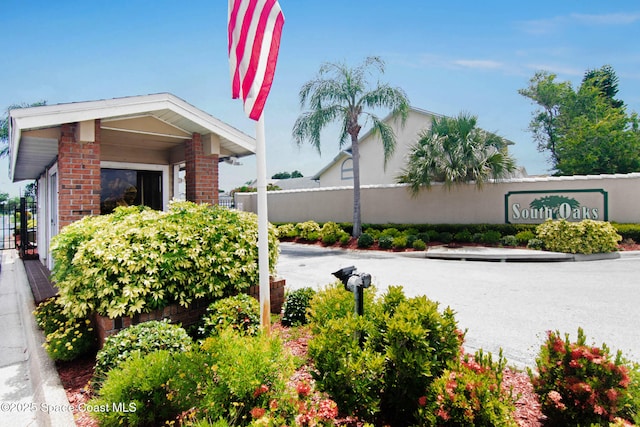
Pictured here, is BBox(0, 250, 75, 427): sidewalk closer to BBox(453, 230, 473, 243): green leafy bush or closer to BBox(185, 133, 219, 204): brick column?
BBox(185, 133, 219, 204): brick column

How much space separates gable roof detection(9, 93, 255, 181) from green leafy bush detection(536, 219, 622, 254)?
10.4 metres

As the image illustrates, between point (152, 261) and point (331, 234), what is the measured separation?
42.0 feet

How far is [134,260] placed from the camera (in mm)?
4059

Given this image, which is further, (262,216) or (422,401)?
(262,216)

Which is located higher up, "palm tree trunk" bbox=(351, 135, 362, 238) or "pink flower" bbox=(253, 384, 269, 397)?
"palm tree trunk" bbox=(351, 135, 362, 238)

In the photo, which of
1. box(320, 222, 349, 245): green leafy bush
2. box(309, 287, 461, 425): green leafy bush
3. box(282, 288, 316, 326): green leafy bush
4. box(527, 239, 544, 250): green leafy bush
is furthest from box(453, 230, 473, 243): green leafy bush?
box(309, 287, 461, 425): green leafy bush

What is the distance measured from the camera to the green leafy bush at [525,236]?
13005mm

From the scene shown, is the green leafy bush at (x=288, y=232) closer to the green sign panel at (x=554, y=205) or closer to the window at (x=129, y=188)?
the window at (x=129, y=188)

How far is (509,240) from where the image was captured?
43.3 feet

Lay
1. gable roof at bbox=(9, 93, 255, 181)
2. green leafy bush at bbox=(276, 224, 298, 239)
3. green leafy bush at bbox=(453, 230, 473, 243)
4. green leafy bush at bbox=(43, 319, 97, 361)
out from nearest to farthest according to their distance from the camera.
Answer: green leafy bush at bbox=(43, 319, 97, 361) < gable roof at bbox=(9, 93, 255, 181) < green leafy bush at bbox=(453, 230, 473, 243) < green leafy bush at bbox=(276, 224, 298, 239)

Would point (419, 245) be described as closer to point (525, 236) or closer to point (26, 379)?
point (525, 236)

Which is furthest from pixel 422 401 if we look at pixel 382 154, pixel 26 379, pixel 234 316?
pixel 382 154

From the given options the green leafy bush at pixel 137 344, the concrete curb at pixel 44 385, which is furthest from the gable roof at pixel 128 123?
the green leafy bush at pixel 137 344

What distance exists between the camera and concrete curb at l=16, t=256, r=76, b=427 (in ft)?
9.66
